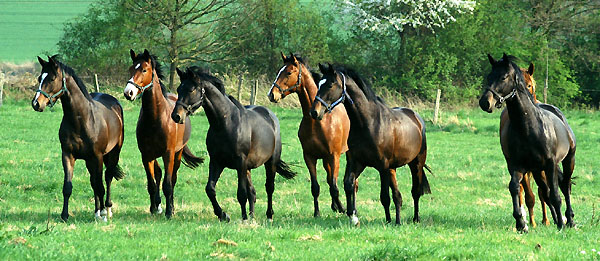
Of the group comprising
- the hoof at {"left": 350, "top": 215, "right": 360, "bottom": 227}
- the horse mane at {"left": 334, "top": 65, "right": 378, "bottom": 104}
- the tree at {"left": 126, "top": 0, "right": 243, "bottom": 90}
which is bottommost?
the hoof at {"left": 350, "top": 215, "right": 360, "bottom": 227}

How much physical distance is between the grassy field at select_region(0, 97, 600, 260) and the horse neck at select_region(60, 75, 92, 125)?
54.9 inches

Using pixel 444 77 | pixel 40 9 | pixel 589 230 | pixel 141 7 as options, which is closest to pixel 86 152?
pixel 589 230

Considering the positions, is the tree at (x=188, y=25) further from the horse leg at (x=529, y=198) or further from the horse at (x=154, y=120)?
the horse leg at (x=529, y=198)

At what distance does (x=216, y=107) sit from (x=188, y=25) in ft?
91.1

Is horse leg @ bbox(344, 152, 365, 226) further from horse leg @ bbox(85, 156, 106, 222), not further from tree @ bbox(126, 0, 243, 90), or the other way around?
tree @ bbox(126, 0, 243, 90)

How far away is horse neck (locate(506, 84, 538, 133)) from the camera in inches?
356

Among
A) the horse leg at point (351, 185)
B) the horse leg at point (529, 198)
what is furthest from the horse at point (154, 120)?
the horse leg at point (529, 198)

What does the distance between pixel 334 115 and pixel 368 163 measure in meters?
1.75

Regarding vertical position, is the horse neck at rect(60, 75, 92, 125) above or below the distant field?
below

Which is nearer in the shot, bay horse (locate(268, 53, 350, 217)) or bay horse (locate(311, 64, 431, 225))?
bay horse (locate(311, 64, 431, 225))

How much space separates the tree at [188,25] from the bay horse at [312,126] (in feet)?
78.9

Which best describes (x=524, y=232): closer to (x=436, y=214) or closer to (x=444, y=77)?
(x=436, y=214)

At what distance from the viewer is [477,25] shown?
123 feet

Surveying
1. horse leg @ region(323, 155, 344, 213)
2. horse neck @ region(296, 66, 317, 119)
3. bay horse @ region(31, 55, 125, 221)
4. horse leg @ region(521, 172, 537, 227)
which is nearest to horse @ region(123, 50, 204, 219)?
bay horse @ region(31, 55, 125, 221)
